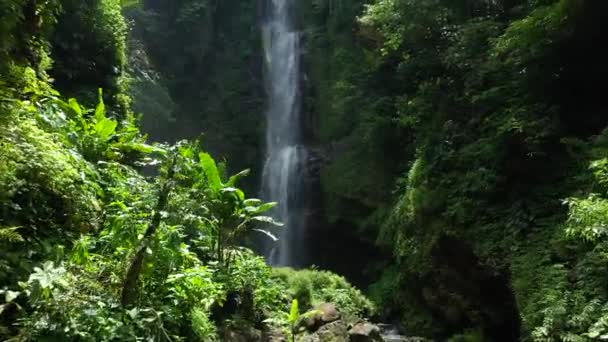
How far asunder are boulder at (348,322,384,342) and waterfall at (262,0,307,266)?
11274mm

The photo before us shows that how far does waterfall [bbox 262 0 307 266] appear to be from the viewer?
65.1ft

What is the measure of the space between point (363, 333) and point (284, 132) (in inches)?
600

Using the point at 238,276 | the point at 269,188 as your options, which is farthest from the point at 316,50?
the point at 238,276

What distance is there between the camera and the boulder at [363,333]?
7.58m

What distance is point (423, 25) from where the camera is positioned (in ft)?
41.2

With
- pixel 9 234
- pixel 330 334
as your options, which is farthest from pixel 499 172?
pixel 9 234

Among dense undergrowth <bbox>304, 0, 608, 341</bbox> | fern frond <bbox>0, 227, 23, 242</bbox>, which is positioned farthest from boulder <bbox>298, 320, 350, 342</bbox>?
Result: fern frond <bbox>0, 227, 23, 242</bbox>

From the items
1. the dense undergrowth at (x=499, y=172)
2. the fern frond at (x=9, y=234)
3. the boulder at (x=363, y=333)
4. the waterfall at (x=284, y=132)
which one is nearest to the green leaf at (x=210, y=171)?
the boulder at (x=363, y=333)

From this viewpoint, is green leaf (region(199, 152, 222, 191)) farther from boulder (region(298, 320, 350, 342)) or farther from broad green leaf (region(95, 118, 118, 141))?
boulder (region(298, 320, 350, 342))

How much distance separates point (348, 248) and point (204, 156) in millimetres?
12298

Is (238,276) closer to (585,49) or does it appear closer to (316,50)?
(585,49)

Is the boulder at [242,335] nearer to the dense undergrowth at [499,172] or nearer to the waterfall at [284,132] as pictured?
the dense undergrowth at [499,172]

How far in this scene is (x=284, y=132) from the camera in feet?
72.5

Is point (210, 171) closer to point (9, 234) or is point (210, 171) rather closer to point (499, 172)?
point (9, 234)
